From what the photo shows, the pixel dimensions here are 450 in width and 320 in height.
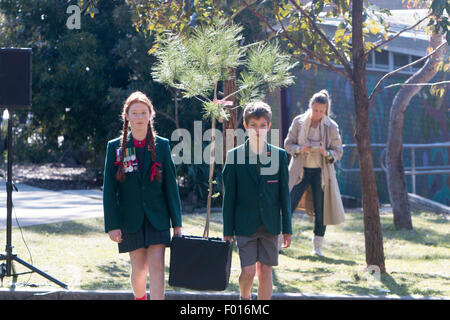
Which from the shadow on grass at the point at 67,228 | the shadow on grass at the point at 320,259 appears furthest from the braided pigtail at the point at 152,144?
the shadow on grass at the point at 67,228

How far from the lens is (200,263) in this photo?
17.5 feet

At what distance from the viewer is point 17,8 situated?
1830 cm

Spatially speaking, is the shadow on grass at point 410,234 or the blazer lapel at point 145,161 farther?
the shadow on grass at point 410,234

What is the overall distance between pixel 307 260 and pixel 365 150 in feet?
5.89

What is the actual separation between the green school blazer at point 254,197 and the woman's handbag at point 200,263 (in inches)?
8.1

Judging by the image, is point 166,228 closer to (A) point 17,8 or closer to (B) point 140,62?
(B) point 140,62

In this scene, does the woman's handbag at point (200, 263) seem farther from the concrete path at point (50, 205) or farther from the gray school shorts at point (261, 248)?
the concrete path at point (50, 205)

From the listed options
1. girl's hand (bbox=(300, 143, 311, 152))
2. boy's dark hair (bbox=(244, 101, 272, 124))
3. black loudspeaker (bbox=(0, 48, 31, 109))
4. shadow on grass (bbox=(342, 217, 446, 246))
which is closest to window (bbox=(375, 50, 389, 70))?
shadow on grass (bbox=(342, 217, 446, 246))

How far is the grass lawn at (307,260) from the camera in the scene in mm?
6863

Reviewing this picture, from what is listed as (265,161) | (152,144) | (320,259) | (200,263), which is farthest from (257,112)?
(320,259)

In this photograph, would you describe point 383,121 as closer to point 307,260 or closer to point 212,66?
point 307,260

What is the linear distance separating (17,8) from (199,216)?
329 inches

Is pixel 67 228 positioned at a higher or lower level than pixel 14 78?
lower
